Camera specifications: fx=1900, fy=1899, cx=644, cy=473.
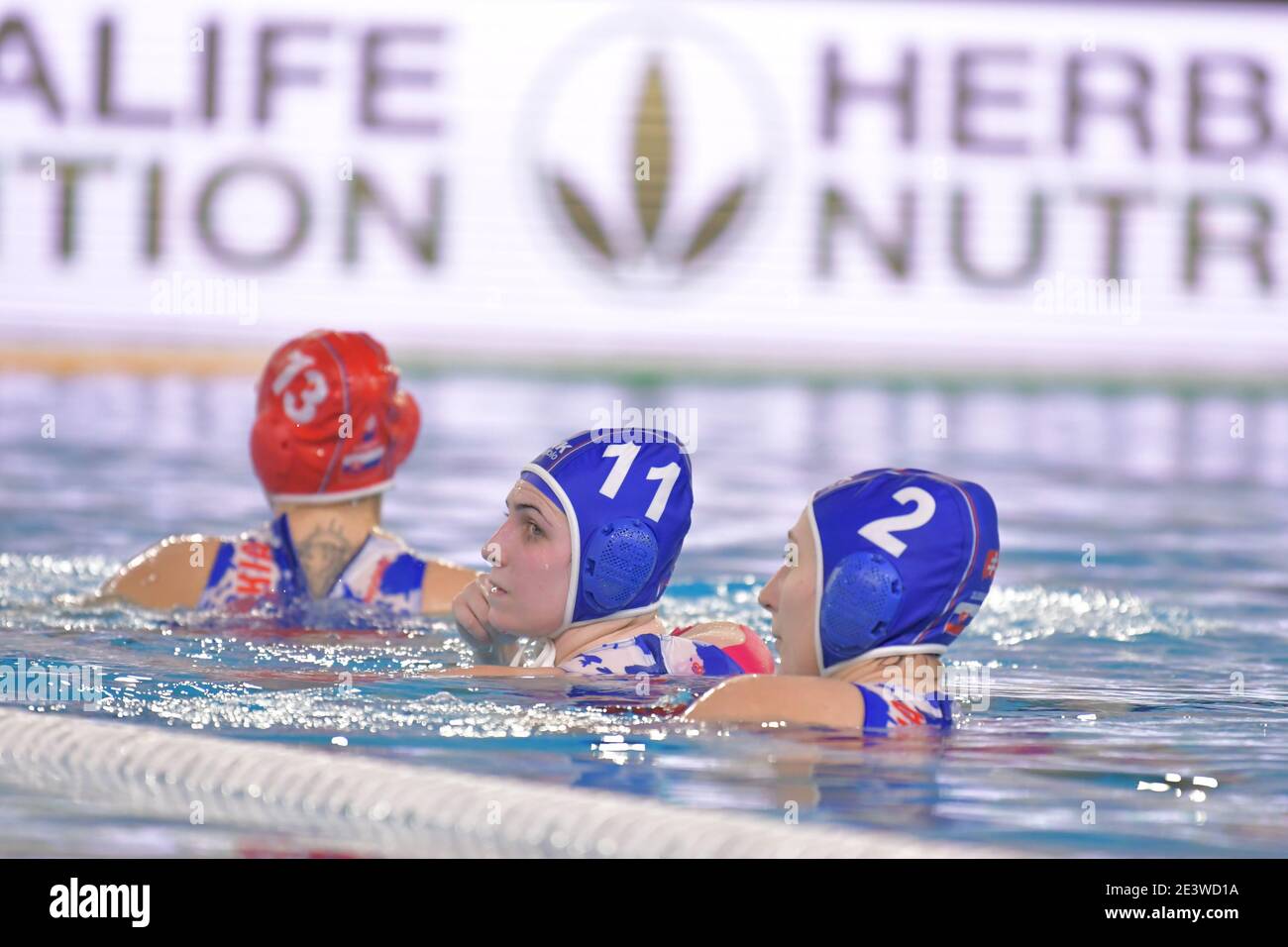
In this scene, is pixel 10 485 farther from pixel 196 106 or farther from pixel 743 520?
pixel 196 106

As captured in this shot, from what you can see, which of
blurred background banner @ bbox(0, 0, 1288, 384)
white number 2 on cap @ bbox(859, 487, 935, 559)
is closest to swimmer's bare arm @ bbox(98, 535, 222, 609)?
white number 2 on cap @ bbox(859, 487, 935, 559)

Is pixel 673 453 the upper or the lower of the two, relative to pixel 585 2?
lower

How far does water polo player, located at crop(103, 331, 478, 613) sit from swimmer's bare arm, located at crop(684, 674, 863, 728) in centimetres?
195

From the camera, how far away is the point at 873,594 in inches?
150

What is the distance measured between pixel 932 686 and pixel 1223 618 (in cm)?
338

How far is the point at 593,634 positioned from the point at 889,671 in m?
0.82

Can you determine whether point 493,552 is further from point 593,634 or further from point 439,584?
point 439,584

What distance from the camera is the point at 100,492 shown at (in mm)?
9852

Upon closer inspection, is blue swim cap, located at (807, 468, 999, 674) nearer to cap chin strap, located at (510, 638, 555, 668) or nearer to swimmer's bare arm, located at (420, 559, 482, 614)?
cap chin strap, located at (510, 638, 555, 668)

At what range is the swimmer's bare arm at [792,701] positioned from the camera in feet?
12.8

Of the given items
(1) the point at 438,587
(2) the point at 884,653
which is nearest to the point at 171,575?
(1) the point at 438,587

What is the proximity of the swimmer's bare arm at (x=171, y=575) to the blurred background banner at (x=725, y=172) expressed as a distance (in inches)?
477

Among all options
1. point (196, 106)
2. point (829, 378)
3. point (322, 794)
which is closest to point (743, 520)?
point (322, 794)
